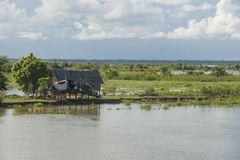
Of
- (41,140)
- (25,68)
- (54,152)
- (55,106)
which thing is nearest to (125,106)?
Answer: (55,106)

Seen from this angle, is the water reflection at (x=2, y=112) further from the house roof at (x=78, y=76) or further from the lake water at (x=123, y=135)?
the house roof at (x=78, y=76)

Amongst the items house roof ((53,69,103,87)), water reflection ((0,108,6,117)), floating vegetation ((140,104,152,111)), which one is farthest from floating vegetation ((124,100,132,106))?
water reflection ((0,108,6,117))

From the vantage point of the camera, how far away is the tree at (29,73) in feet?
159

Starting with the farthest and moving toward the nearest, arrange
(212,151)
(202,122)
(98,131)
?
(202,122) < (98,131) < (212,151)

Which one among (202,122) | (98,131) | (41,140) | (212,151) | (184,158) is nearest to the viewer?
(184,158)

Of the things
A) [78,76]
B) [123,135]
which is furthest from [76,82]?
[123,135]

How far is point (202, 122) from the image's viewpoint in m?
37.3

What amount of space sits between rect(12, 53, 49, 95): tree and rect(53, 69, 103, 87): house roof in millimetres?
1802

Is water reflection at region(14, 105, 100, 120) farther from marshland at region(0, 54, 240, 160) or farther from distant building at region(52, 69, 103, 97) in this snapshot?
distant building at region(52, 69, 103, 97)

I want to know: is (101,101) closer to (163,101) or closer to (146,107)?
(146,107)

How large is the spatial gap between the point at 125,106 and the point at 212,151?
2103 centimetres

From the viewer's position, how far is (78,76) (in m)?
51.6

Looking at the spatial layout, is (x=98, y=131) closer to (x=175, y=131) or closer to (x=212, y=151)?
(x=175, y=131)

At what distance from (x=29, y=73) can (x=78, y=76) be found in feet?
17.4
